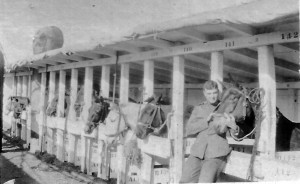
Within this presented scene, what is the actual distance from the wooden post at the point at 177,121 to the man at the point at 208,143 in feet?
3.08

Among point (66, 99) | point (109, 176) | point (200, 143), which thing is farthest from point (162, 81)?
point (200, 143)

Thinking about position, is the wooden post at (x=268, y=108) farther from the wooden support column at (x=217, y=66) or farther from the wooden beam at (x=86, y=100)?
the wooden beam at (x=86, y=100)

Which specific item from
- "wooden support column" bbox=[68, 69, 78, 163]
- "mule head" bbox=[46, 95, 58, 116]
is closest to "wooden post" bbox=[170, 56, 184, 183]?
"wooden support column" bbox=[68, 69, 78, 163]

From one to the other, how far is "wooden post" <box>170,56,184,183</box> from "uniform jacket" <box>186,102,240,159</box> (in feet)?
3.17

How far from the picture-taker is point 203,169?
10.2 ft

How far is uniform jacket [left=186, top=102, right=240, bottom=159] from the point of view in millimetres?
3100

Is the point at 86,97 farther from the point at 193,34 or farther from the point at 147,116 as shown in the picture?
the point at 193,34

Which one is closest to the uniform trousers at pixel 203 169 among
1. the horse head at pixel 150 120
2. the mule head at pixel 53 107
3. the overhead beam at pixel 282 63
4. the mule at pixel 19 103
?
the horse head at pixel 150 120

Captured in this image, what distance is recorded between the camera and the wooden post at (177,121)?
14.0ft

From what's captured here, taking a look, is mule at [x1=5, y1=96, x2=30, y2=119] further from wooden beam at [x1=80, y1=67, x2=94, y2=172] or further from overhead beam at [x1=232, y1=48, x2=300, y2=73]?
overhead beam at [x1=232, y1=48, x2=300, y2=73]

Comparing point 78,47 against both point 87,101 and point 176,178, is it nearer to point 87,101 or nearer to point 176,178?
point 87,101

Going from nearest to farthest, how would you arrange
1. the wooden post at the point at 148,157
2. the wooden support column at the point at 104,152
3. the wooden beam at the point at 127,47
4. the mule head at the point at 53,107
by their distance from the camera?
the wooden post at the point at 148,157 < the wooden beam at the point at 127,47 < the wooden support column at the point at 104,152 < the mule head at the point at 53,107

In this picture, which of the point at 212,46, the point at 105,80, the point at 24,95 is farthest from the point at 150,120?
the point at 24,95

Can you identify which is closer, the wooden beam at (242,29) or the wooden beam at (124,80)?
the wooden beam at (242,29)
